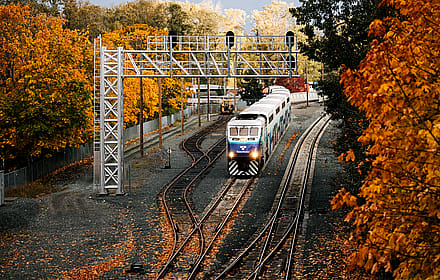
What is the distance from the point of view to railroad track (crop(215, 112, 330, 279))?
1755 cm

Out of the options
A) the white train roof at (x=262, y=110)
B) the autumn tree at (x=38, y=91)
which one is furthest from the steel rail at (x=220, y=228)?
the autumn tree at (x=38, y=91)

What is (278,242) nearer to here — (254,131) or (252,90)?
(254,131)

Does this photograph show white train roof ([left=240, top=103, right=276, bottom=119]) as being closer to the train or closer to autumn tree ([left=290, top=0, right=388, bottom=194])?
autumn tree ([left=290, top=0, right=388, bottom=194])

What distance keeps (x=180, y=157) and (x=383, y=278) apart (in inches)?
1067

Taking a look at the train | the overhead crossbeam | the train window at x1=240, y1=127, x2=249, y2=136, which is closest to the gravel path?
the train window at x1=240, y1=127, x2=249, y2=136

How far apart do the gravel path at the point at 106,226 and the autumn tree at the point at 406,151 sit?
855 cm

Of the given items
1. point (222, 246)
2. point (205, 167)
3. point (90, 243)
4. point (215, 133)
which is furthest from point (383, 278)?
point (215, 133)

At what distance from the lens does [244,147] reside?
32.8m

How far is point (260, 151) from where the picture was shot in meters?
33.2

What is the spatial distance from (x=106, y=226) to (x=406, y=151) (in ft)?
54.6

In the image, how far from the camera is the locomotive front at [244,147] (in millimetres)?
32750

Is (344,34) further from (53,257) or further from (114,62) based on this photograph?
(53,257)

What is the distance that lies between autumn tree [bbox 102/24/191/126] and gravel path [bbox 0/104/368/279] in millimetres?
12762

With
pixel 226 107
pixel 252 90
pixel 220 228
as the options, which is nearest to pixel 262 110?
pixel 220 228
